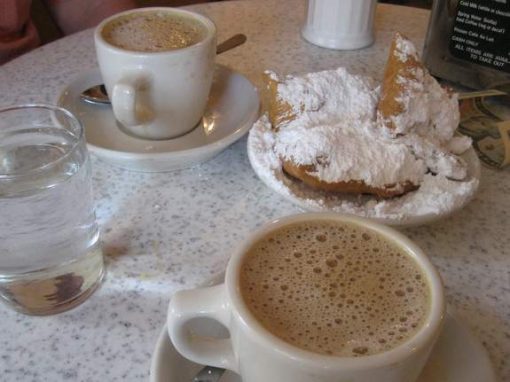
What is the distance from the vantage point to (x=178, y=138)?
0.75 metres

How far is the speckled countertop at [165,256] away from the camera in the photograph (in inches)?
19.2

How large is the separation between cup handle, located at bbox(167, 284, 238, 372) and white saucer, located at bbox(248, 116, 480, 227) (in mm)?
212

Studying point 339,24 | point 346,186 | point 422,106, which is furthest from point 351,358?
point 339,24

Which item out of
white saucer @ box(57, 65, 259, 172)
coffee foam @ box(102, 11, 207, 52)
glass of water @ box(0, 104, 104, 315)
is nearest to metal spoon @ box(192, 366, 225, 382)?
→ glass of water @ box(0, 104, 104, 315)

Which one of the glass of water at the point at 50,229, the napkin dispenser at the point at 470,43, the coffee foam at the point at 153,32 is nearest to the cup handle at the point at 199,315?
the glass of water at the point at 50,229

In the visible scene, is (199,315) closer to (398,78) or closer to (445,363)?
(445,363)

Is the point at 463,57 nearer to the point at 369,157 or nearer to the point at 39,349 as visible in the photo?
the point at 369,157

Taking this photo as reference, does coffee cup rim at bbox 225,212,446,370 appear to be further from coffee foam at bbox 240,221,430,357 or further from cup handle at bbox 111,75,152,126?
cup handle at bbox 111,75,152,126

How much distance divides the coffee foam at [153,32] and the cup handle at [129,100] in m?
0.05

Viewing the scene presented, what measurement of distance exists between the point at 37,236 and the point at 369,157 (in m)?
0.34

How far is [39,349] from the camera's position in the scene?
49 cm

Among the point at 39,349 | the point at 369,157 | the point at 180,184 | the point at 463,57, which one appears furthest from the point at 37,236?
the point at 463,57

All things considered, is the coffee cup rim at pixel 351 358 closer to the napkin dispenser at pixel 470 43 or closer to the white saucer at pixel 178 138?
the white saucer at pixel 178 138

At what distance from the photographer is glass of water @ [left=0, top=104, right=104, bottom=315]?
48 cm
